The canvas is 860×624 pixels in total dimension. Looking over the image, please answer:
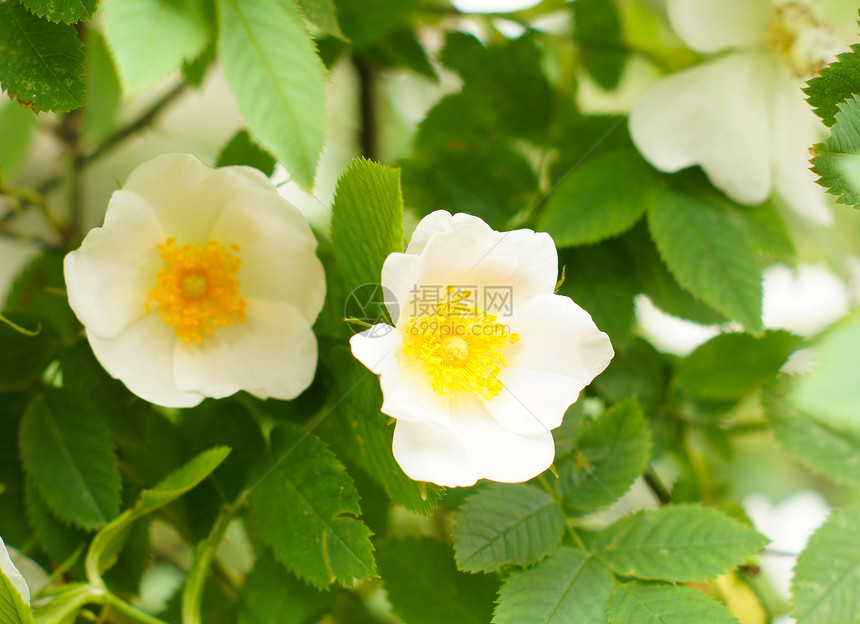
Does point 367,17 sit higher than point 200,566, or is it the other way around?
point 367,17

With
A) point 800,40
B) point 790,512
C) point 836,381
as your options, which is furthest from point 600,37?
point 790,512

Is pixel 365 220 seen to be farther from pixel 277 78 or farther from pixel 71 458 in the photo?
pixel 71 458

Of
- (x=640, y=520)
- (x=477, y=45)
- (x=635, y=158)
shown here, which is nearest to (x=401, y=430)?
(x=640, y=520)

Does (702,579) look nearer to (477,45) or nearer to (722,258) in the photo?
(722,258)

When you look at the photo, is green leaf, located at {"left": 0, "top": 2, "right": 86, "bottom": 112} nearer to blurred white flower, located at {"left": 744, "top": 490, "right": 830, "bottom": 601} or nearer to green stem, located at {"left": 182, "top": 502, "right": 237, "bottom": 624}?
green stem, located at {"left": 182, "top": 502, "right": 237, "bottom": 624}

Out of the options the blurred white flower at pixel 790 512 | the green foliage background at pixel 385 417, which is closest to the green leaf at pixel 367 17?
the green foliage background at pixel 385 417

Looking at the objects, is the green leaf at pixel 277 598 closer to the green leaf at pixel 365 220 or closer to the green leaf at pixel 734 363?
the green leaf at pixel 365 220
